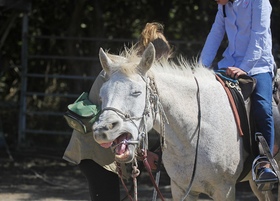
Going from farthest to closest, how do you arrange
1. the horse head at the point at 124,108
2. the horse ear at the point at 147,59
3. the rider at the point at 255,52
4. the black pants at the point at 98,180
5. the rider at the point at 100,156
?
the black pants at the point at 98,180
the rider at the point at 100,156
the rider at the point at 255,52
the horse ear at the point at 147,59
the horse head at the point at 124,108

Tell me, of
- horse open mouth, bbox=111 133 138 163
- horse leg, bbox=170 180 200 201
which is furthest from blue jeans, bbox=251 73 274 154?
horse open mouth, bbox=111 133 138 163

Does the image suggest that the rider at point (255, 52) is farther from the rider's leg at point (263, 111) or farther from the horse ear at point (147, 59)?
the horse ear at point (147, 59)

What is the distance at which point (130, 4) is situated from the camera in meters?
11.6

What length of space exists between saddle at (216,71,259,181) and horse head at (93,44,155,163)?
0.76 meters

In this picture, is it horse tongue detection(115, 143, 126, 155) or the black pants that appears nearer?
horse tongue detection(115, 143, 126, 155)

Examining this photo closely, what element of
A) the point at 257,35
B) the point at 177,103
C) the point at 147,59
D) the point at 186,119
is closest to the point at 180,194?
the point at 186,119

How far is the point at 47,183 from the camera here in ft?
28.8

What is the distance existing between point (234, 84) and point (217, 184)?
720 mm

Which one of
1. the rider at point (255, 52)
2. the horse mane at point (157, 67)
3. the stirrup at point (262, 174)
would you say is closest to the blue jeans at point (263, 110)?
the rider at point (255, 52)

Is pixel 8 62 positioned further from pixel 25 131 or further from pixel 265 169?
pixel 265 169

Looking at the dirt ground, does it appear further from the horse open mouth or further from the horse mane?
the horse open mouth

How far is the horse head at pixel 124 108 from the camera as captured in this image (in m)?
4.02

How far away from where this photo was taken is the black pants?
5.09 meters

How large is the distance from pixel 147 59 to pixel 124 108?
0.35m
